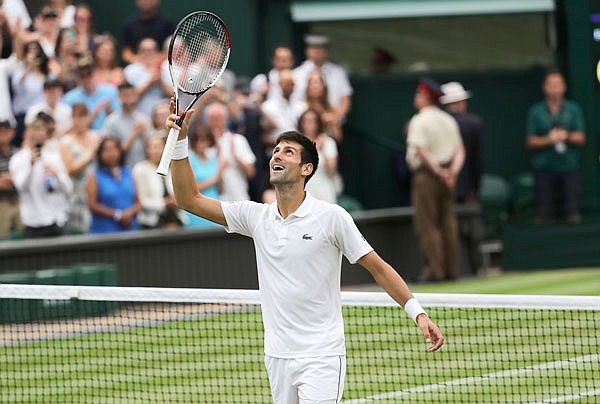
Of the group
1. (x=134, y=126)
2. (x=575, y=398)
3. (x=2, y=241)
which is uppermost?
(x=134, y=126)

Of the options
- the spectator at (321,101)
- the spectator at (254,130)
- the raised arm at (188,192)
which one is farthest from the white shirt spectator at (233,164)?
the raised arm at (188,192)

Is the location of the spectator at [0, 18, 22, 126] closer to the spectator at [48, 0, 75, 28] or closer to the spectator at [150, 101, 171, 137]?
the spectator at [48, 0, 75, 28]

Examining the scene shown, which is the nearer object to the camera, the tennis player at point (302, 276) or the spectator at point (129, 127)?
the tennis player at point (302, 276)

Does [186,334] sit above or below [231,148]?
below

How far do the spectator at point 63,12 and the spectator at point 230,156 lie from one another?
2.22 m

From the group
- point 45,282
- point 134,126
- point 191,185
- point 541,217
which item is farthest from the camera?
point 541,217

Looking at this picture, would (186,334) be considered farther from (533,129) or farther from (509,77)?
(509,77)

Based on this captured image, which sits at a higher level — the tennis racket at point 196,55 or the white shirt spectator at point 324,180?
the tennis racket at point 196,55

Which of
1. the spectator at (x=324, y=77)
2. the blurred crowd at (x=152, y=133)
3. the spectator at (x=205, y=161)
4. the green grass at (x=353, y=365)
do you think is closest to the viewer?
the green grass at (x=353, y=365)

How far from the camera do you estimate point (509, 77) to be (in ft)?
68.9

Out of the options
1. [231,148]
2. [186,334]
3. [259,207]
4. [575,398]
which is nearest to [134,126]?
[231,148]

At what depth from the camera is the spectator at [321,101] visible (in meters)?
16.8

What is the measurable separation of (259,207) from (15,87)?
925 centimetres

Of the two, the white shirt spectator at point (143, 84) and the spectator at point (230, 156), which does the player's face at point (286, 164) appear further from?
the white shirt spectator at point (143, 84)
